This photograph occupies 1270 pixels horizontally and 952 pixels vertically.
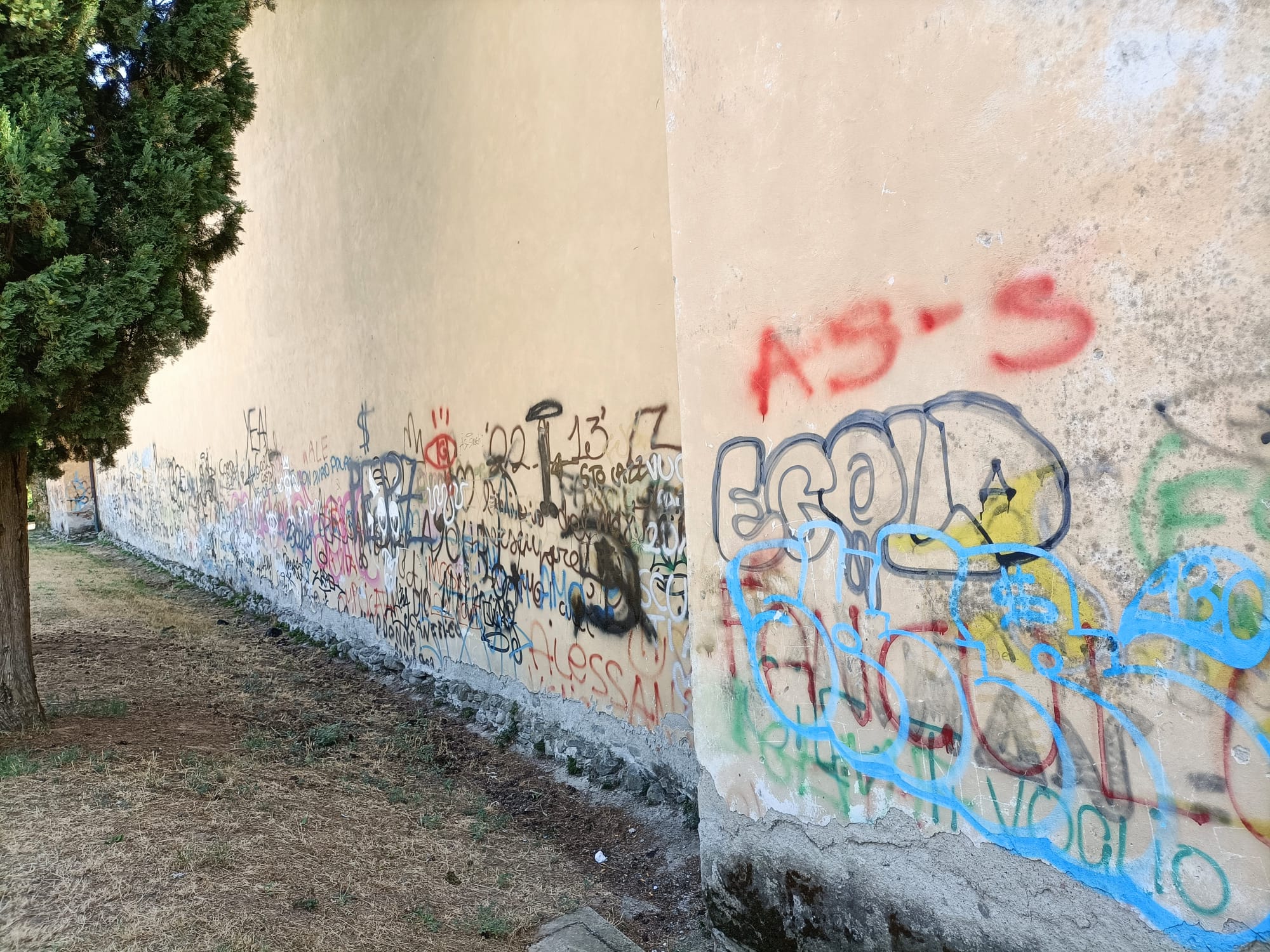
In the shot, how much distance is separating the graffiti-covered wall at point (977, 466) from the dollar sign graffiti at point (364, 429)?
225 inches

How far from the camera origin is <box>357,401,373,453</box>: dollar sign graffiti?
28.2ft

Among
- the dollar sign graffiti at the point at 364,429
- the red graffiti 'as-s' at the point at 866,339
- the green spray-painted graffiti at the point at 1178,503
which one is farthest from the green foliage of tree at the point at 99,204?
the green spray-painted graffiti at the point at 1178,503

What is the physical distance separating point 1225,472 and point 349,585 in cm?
838

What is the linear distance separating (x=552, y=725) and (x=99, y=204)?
418 cm

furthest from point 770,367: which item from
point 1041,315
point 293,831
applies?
point 293,831

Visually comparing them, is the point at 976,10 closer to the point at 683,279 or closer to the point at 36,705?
the point at 683,279

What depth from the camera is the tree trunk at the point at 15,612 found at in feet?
17.9

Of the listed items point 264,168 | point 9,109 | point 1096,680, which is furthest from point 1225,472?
point 264,168

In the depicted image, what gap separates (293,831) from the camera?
14.6ft

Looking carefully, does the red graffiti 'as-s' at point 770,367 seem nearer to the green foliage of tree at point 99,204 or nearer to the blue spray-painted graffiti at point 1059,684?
the blue spray-painted graffiti at point 1059,684

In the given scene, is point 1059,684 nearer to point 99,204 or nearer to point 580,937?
point 580,937

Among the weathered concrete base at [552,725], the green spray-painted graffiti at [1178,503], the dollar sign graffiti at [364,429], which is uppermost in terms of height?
the dollar sign graffiti at [364,429]

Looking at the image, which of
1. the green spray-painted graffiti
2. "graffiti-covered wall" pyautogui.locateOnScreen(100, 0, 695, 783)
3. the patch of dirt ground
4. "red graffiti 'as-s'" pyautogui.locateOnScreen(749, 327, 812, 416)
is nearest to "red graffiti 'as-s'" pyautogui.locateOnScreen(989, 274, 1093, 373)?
the green spray-painted graffiti

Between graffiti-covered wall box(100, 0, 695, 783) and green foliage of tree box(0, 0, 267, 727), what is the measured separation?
1731 mm
